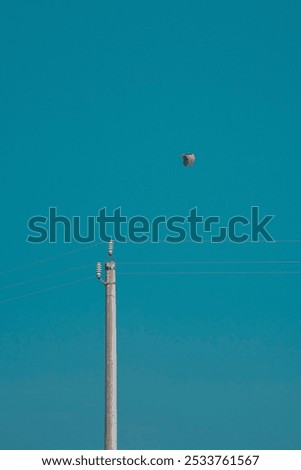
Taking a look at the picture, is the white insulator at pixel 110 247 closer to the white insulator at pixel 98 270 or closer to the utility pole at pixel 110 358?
the utility pole at pixel 110 358

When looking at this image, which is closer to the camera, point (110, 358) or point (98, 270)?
point (110, 358)

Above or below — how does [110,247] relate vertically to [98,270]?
above

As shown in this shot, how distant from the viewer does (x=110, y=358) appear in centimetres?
4125

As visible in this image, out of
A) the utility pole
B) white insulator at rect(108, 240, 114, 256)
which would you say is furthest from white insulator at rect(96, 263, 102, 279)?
white insulator at rect(108, 240, 114, 256)

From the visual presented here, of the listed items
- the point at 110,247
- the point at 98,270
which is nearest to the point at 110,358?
the point at 98,270

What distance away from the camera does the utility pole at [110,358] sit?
40656 millimetres

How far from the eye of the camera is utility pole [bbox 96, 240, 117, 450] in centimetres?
4066

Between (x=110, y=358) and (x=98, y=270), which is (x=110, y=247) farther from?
(x=110, y=358)

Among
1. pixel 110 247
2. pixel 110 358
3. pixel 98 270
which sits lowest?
pixel 110 358

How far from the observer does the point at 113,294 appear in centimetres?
4156

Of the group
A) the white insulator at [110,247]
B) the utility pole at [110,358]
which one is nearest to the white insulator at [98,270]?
the utility pole at [110,358]
